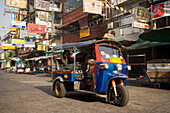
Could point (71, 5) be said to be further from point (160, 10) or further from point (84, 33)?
point (160, 10)

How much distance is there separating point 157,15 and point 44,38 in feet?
91.2

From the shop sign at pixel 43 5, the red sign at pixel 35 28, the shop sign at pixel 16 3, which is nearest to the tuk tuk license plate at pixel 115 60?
the red sign at pixel 35 28

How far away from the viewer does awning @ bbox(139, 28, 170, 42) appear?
43.3 feet

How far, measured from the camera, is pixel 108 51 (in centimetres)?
717

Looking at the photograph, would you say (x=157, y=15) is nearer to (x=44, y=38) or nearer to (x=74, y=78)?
(x=74, y=78)

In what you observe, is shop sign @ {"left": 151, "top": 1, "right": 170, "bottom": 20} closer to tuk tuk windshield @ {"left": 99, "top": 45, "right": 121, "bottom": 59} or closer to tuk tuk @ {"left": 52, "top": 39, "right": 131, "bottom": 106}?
tuk tuk @ {"left": 52, "top": 39, "right": 131, "bottom": 106}

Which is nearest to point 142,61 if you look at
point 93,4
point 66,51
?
point 93,4

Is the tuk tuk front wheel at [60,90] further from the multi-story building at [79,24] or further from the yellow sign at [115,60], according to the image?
the multi-story building at [79,24]

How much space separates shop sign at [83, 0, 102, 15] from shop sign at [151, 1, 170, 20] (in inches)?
241

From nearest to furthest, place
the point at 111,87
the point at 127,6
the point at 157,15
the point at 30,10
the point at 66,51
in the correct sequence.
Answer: the point at 111,87, the point at 66,51, the point at 157,15, the point at 127,6, the point at 30,10

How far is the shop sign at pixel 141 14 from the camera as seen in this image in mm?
16547

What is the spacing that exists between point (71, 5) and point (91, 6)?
1210cm

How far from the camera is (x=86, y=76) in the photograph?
24.7 feet

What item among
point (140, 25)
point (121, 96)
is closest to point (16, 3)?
point (140, 25)
